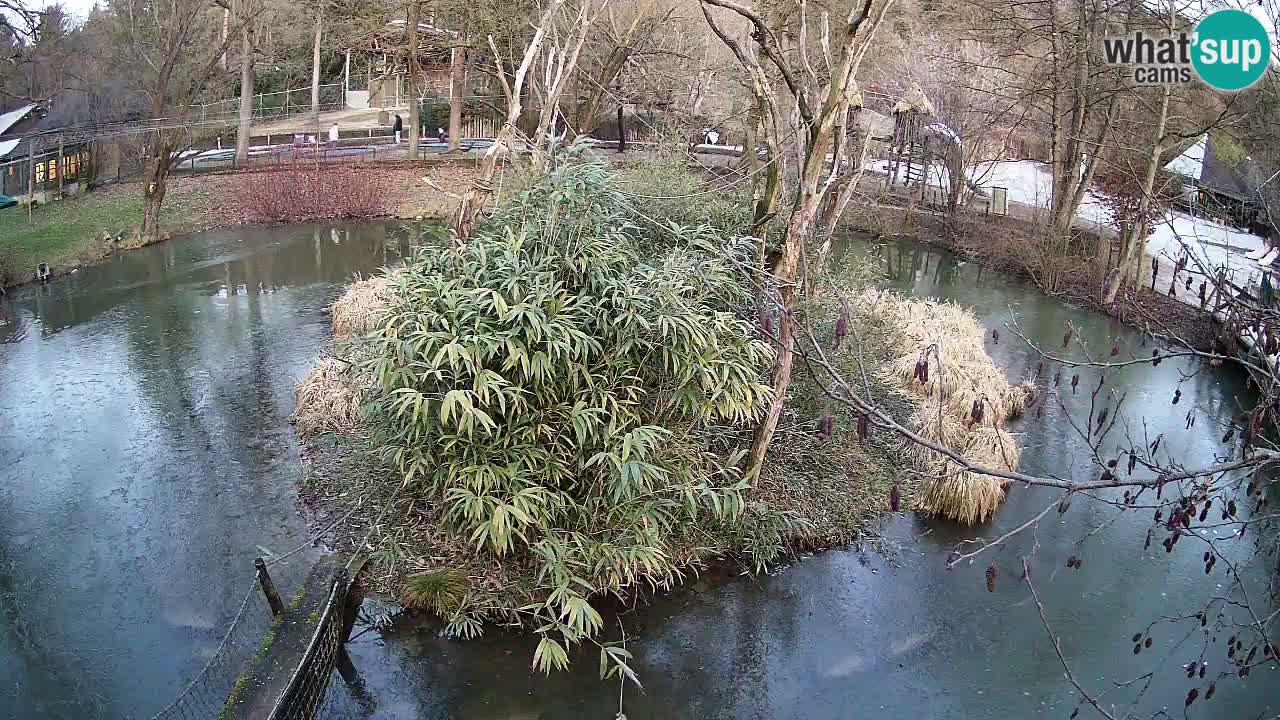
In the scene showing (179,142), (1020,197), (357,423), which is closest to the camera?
(357,423)

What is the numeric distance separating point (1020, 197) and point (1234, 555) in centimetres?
1560

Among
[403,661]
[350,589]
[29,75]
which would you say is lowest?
[403,661]

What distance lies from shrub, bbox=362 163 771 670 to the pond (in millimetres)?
658

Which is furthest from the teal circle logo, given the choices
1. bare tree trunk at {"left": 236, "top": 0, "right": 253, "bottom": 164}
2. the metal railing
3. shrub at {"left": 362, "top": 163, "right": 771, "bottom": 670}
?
the metal railing

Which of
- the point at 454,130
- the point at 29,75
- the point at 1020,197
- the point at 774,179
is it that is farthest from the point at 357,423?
the point at 29,75

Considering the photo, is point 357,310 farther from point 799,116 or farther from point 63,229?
point 63,229

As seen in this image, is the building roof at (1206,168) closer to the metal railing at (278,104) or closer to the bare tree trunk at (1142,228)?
the bare tree trunk at (1142,228)

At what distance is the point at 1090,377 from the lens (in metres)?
11.6

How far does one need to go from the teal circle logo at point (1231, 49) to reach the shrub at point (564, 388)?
4.71 metres

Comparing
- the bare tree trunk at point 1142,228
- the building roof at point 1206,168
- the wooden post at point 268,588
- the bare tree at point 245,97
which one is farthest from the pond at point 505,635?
the bare tree at point 245,97

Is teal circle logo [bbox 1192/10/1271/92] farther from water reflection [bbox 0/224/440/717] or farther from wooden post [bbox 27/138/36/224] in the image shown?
wooden post [bbox 27/138/36/224]

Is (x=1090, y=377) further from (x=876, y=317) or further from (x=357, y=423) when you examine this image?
(x=357, y=423)

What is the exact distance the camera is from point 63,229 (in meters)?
17.2

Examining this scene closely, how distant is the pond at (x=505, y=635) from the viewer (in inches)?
251
